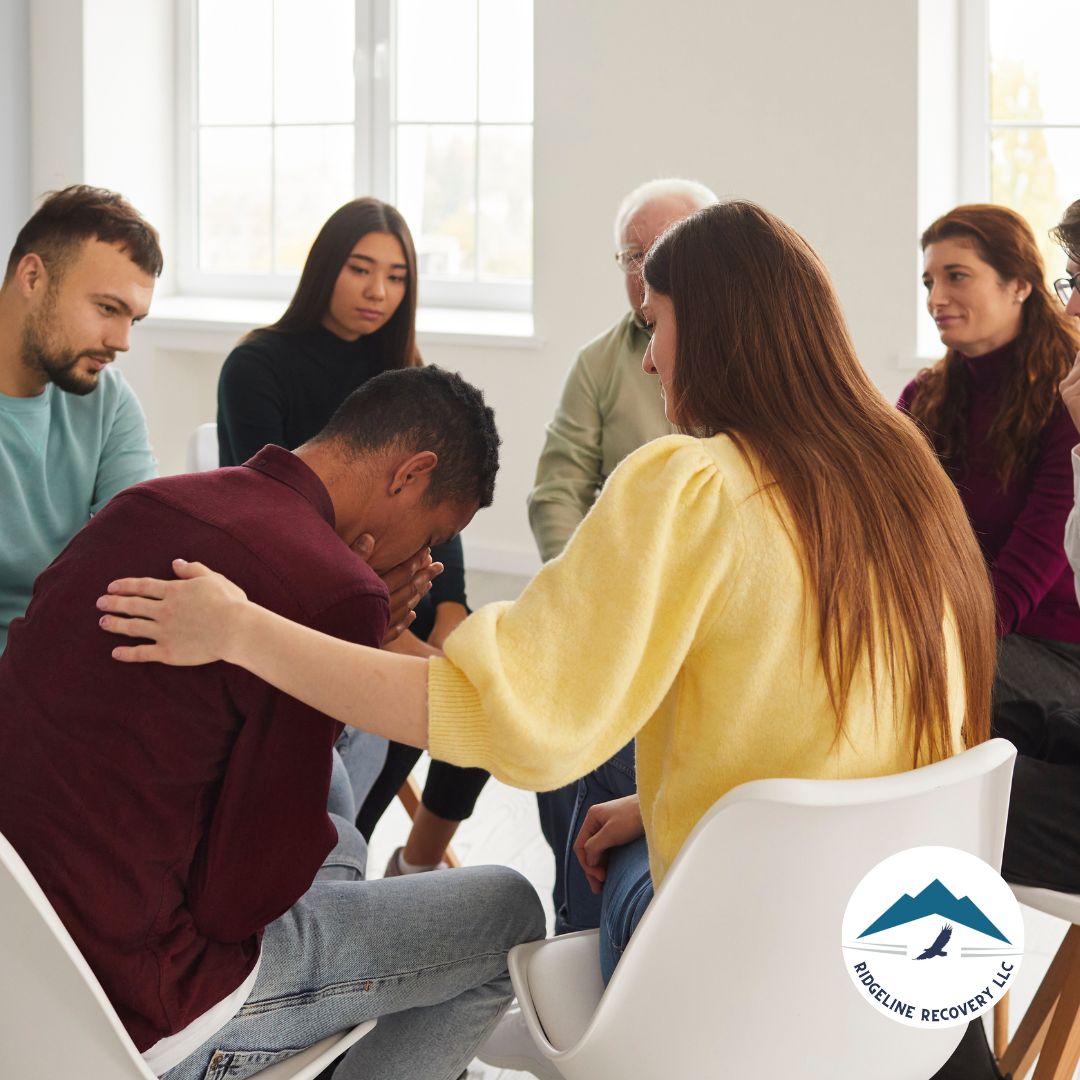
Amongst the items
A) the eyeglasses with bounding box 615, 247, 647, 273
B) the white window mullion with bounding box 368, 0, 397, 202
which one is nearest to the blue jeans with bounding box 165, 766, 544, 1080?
the eyeglasses with bounding box 615, 247, 647, 273

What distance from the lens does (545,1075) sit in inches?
68.7

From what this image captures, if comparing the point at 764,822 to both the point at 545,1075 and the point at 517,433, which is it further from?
the point at 517,433

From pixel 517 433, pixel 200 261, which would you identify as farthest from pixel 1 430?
pixel 200 261

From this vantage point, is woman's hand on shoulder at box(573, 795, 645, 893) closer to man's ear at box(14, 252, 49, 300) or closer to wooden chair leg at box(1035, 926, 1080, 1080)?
wooden chair leg at box(1035, 926, 1080, 1080)

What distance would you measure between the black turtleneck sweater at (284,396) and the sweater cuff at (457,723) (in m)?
→ 1.48

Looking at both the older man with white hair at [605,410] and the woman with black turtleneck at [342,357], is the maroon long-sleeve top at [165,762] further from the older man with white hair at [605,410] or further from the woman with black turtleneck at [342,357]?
the older man with white hair at [605,410]

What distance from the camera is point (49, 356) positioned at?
6.97 feet

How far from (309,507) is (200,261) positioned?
15.7 ft

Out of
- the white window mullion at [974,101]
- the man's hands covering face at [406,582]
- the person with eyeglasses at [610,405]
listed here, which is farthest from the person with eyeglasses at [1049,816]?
the white window mullion at [974,101]

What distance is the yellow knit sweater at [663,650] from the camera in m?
1.11

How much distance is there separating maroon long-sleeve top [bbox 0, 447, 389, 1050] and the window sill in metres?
3.57

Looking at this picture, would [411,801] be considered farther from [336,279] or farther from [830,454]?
[830,454]

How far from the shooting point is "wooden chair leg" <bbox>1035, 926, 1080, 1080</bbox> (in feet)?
5.32

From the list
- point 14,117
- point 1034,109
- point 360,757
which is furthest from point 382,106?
point 360,757
